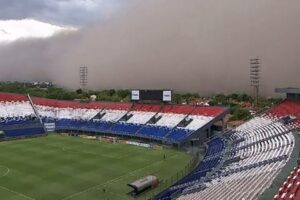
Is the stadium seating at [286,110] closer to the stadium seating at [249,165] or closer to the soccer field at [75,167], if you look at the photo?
the stadium seating at [249,165]

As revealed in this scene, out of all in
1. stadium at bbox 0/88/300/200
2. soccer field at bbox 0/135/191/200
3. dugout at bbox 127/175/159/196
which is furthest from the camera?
soccer field at bbox 0/135/191/200

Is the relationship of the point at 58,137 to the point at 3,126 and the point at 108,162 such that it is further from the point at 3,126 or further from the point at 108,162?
the point at 108,162

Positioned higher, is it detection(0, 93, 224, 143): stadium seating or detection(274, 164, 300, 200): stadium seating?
detection(274, 164, 300, 200): stadium seating

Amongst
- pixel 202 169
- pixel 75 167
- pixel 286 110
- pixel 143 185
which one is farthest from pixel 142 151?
pixel 286 110

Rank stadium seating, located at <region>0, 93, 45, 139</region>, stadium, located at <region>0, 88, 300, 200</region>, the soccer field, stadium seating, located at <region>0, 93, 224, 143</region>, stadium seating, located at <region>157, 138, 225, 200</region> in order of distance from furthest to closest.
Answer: stadium seating, located at <region>0, 93, 45, 139</region> < stadium seating, located at <region>0, 93, 224, 143</region> < the soccer field < stadium seating, located at <region>157, 138, 225, 200</region> < stadium, located at <region>0, 88, 300, 200</region>

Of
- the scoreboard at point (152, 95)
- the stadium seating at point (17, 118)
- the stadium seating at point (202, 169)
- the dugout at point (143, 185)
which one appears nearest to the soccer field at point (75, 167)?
the dugout at point (143, 185)

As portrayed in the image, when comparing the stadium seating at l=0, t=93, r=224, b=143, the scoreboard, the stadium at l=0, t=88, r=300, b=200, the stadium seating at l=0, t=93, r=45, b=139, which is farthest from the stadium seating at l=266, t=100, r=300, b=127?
the stadium seating at l=0, t=93, r=45, b=139

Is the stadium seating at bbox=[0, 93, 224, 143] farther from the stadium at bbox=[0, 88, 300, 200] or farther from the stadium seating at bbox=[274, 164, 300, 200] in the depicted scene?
the stadium seating at bbox=[274, 164, 300, 200]
